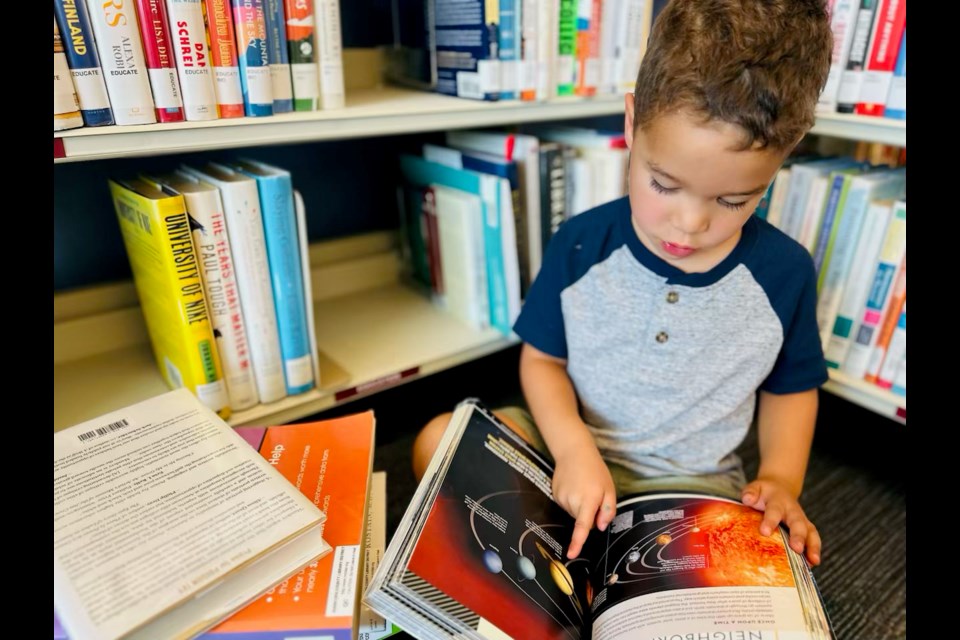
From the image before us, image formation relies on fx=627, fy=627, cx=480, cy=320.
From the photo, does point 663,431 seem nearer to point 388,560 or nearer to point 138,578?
point 388,560

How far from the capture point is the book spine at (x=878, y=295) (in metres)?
0.89

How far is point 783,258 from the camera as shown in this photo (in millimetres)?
722

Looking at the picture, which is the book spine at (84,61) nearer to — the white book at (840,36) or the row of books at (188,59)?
the row of books at (188,59)

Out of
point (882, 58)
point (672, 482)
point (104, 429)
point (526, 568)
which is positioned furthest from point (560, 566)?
point (882, 58)

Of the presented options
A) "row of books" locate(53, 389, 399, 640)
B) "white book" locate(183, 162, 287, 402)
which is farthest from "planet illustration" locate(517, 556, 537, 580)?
"white book" locate(183, 162, 287, 402)

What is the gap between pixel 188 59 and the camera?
680mm

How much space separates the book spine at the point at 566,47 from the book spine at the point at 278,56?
40cm

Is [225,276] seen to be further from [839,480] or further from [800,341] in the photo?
[839,480]

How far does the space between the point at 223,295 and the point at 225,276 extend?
0.03 meters

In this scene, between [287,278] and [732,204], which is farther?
[287,278]

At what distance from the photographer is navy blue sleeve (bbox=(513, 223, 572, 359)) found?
2.57 feet

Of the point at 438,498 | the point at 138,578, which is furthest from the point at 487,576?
the point at 138,578

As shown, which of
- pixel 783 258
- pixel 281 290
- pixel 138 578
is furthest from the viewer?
pixel 281 290

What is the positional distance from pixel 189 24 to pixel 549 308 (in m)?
0.52
